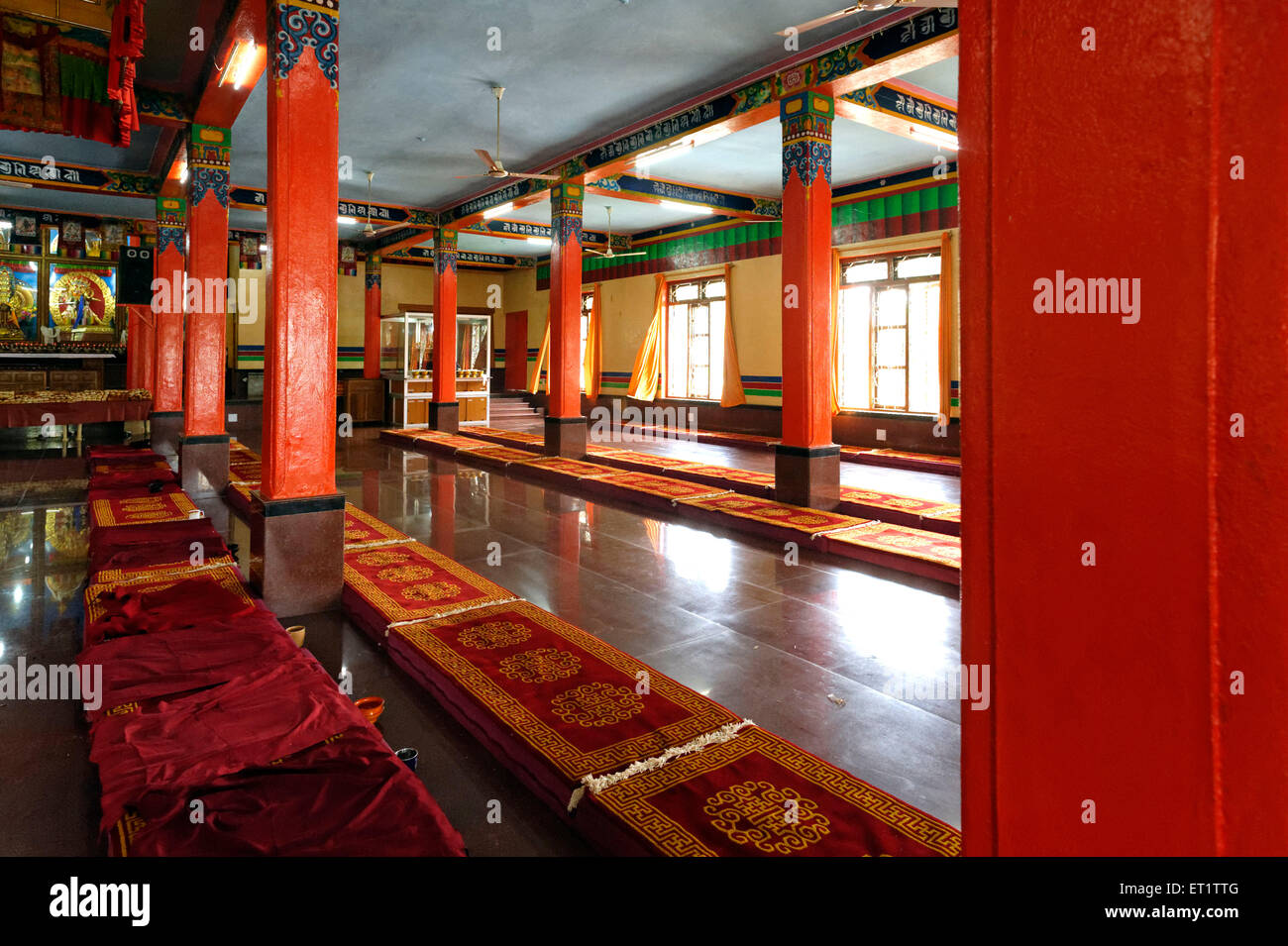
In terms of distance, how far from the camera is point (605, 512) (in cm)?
684

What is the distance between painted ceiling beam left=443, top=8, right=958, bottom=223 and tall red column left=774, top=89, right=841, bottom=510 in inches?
9.1

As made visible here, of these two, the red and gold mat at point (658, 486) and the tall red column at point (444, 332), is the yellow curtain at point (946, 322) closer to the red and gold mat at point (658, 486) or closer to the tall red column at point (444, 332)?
the red and gold mat at point (658, 486)

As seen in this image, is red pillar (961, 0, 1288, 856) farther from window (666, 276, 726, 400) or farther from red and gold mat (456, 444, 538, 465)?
window (666, 276, 726, 400)

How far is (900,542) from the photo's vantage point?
5.26 m

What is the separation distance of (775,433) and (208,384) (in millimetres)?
8490

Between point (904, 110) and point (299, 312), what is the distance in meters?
5.82

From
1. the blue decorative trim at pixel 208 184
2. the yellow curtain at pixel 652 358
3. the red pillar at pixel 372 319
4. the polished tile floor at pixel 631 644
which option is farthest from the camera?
the red pillar at pixel 372 319

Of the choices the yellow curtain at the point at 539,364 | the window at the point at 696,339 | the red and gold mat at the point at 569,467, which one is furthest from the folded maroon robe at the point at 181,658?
the yellow curtain at the point at 539,364

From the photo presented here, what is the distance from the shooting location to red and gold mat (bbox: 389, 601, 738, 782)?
8.04 feet

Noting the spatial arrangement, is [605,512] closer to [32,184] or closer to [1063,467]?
[1063,467]

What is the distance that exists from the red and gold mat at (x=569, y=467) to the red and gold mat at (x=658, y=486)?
25 centimetres

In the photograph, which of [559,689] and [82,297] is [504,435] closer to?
[82,297]

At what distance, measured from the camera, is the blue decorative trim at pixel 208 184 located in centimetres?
698

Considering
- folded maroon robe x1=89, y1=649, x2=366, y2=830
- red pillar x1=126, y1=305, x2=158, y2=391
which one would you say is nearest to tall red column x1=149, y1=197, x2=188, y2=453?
red pillar x1=126, y1=305, x2=158, y2=391
